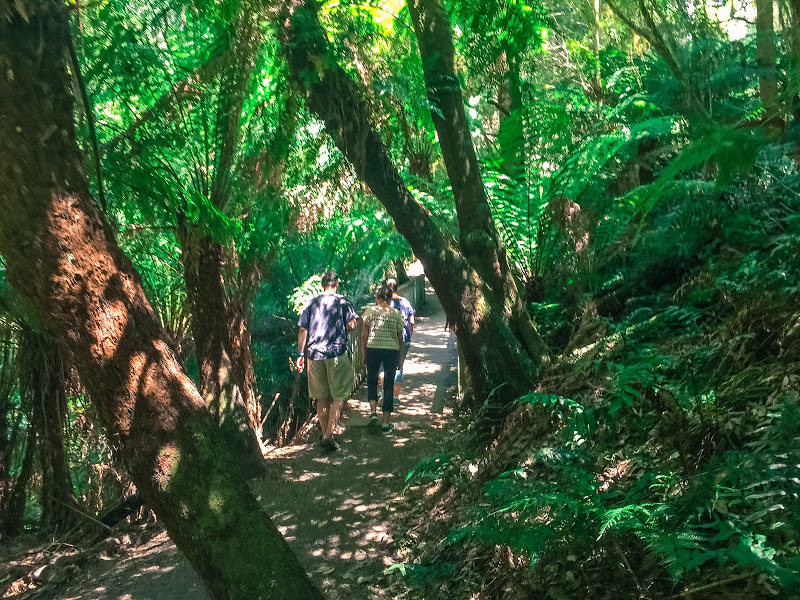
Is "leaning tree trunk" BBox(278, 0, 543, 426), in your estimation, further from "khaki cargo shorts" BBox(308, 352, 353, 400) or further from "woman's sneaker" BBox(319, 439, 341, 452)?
"woman's sneaker" BBox(319, 439, 341, 452)

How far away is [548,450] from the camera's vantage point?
3279mm

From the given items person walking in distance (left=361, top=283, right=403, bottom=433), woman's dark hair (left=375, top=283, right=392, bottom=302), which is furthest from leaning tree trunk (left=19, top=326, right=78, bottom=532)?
woman's dark hair (left=375, top=283, right=392, bottom=302)

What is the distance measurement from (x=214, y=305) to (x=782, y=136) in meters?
5.26

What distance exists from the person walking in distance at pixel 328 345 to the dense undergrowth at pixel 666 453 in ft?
4.93

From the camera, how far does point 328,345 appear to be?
248 inches

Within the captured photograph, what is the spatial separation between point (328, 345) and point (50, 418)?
268cm

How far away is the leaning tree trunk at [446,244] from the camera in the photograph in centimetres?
459

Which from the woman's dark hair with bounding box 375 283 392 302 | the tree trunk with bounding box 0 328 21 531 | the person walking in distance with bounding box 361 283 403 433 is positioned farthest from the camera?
the woman's dark hair with bounding box 375 283 392 302

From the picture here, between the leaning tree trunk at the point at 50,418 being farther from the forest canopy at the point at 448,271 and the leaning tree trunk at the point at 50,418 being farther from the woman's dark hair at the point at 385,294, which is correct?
the woman's dark hair at the point at 385,294

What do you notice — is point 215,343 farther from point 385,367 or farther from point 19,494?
point 19,494

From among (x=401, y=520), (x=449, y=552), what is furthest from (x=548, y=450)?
(x=401, y=520)

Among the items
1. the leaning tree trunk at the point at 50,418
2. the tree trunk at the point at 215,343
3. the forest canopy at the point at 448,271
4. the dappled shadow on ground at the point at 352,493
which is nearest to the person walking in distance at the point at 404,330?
the dappled shadow on ground at the point at 352,493

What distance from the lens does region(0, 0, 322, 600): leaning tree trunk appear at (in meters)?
2.50

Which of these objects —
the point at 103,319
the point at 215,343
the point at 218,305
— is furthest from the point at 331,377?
the point at 103,319
